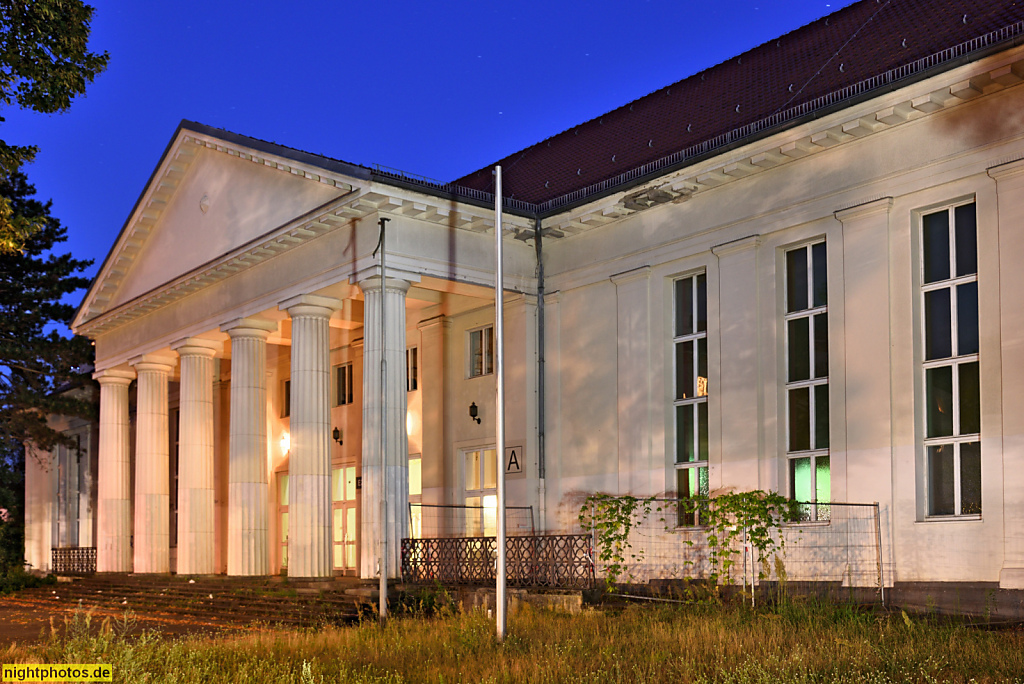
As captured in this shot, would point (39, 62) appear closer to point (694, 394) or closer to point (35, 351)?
point (694, 394)

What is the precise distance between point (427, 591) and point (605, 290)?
7.85 metres

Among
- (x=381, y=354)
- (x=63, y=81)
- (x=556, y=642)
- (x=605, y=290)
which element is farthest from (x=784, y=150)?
(x=63, y=81)

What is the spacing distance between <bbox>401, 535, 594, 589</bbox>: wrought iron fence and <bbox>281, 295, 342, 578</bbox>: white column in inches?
117

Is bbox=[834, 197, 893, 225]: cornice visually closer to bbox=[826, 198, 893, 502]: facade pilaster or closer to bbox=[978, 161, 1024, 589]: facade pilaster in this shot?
bbox=[826, 198, 893, 502]: facade pilaster

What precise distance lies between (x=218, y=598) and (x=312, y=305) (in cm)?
727

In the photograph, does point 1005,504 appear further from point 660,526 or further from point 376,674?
→ point 376,674

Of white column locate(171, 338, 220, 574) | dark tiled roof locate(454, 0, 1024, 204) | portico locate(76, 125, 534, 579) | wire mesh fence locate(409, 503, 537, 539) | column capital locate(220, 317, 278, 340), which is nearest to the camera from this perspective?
dark tiled roof locate(454, 0, 1024, 204)

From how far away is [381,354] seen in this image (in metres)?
24.1

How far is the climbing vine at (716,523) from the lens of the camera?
19.4 meters

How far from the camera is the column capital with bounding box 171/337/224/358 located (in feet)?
103

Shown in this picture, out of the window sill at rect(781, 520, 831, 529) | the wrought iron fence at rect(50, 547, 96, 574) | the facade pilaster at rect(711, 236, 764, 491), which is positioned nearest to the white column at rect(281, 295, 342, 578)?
the facade pilaster at rect(711, 236, 764, 491)

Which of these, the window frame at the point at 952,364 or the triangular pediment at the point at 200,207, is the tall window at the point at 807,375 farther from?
the triangular pediment at the point at 200,207

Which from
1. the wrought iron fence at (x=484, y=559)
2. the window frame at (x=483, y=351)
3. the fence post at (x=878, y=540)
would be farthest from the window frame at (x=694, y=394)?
the window frame at (x=483, y=351)

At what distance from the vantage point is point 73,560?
40750 mm
